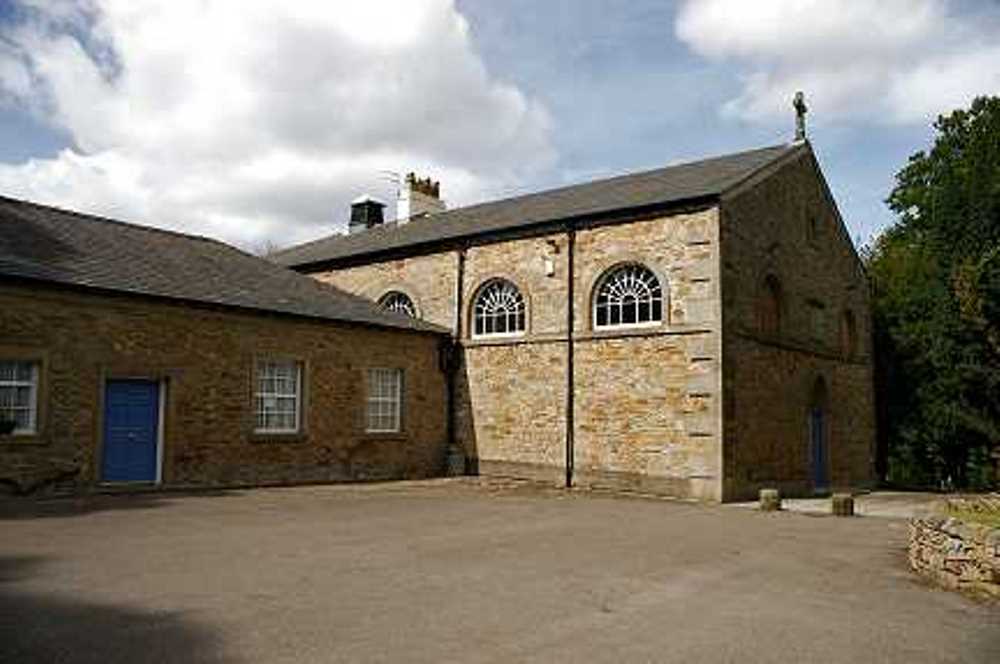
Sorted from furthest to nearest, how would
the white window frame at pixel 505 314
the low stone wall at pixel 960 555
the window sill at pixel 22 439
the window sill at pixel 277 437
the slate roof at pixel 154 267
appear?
the white window frame at pixel 505 314 → the window sill at pixel 277 437 → the slate roof at pixel 154 267 → the window sill at pixel 22 439 → the low stone wall at pixel 960 555

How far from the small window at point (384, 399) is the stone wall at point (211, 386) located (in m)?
0.23

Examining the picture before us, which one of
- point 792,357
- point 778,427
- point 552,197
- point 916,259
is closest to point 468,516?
point 778,427

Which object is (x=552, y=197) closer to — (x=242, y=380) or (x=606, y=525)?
(x=242, y=380)

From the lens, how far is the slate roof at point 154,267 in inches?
583

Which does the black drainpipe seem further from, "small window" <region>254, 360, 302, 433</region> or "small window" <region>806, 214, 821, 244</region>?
"small window" <region>806, 214, 821, 244</region>

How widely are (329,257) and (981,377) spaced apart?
17.9 m

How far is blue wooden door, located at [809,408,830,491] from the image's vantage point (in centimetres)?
2155

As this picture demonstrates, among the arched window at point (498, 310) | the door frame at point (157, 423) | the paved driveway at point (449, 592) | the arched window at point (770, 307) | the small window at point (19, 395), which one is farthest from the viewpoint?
the arched window at point (498, 310)

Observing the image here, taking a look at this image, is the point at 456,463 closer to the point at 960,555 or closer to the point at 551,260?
the point at 551,260

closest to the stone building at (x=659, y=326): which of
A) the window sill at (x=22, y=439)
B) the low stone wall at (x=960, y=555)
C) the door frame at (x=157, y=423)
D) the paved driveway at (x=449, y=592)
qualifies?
the paved driveway at (x=449, y=592)

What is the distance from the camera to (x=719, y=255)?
1766 cm

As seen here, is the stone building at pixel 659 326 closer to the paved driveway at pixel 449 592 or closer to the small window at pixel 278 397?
the small window at pixel 278 397

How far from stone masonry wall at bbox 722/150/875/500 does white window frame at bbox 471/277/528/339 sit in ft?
17.1

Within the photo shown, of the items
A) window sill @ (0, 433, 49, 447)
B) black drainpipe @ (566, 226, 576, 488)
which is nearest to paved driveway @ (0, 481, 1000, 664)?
window sill @ (0, 433, 49, 447)
